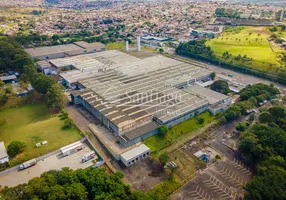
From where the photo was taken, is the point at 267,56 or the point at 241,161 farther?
the point at 267,56

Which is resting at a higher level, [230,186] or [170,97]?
[170,97]

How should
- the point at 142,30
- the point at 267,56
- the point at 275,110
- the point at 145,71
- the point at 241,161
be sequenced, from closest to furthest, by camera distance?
the point at 241,161 < the point at 275,110 < the point at 145,71 < the point at 267,56 < the point at 142,30

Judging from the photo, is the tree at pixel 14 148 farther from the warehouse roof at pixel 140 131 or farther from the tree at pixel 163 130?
the tree at pixel 163 130

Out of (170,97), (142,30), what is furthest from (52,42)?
(170,97)

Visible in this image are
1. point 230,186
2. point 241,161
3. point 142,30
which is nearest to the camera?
point 230,186

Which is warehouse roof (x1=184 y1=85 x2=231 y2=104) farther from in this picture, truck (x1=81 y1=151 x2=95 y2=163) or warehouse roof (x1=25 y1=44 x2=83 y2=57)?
warehouse roof (x1=25 y1=44 x2=83 y2=57)

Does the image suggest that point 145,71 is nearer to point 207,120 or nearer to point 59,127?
point 207,120

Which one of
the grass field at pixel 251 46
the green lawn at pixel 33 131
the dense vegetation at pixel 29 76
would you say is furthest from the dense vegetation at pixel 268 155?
the dense vegetation at pixel 29 76
